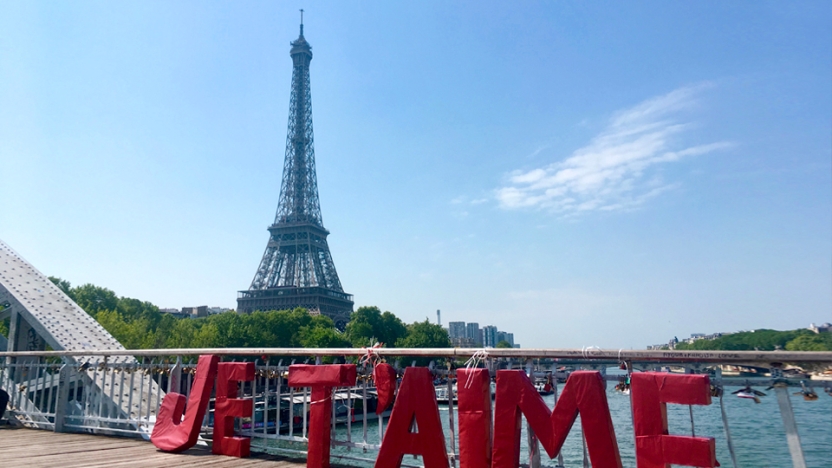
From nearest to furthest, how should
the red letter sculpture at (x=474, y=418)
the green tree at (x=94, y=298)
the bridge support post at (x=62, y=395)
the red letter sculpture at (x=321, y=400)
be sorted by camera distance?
the red letter sculpture at (x=474, y=418) < the red letter sculpture at (x=321, y=400) < the bridge support post at (x=62, y=395) < the green tree at (x=94, y=298)

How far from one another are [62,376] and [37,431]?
3.23ft

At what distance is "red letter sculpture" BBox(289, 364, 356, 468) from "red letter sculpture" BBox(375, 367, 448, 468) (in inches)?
32.7

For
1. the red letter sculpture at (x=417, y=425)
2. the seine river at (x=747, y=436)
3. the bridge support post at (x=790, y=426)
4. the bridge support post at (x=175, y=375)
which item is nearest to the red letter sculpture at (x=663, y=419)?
the bridge support post at (x=790, y=426)

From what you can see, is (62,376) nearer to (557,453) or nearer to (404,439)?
(404,439)

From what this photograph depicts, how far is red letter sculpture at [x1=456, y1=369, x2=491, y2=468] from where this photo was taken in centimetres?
562

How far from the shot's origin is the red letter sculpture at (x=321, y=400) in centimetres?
664

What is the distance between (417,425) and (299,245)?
3256 inches

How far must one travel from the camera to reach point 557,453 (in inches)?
211

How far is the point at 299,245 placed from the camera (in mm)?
86812

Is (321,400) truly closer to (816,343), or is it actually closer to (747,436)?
(747,436)

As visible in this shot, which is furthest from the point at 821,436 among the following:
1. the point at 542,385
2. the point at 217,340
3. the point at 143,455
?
the point at 217,340

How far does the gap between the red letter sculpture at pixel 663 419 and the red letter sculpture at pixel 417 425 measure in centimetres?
198

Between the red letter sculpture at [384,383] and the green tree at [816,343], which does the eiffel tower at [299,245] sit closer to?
the green tree at [816,343]

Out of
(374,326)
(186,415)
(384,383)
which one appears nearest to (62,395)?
(186,415)
